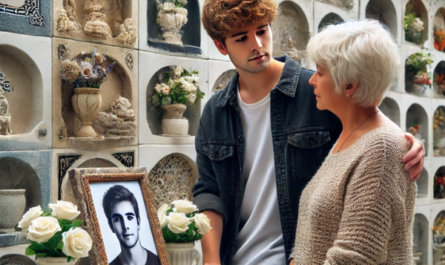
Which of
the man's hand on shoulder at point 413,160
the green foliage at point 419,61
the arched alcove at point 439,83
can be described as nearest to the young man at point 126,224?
the man's hand on shoulder at point 413,160

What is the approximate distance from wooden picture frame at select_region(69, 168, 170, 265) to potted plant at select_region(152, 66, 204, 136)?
1699 mm

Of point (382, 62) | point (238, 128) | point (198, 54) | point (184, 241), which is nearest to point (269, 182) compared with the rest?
point (238, 128)

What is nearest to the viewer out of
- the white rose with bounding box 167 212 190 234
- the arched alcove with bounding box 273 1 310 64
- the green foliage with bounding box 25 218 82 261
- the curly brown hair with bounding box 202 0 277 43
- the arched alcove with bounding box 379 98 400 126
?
the green foliage with bounding box 25 218 82 261

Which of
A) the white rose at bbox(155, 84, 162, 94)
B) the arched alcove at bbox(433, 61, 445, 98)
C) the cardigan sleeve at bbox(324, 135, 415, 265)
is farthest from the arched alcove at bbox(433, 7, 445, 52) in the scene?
the cardigan sleeve at bbox(324, 135, 415, 265)

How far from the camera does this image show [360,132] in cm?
123

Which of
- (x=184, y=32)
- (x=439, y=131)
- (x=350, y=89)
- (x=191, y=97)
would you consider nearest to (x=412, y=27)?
(x=439, y=131)

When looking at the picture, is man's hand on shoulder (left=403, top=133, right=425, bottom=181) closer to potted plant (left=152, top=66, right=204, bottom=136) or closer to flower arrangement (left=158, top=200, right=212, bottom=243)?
flower arrangement (left=158, top=200, right=212, bottom=243)

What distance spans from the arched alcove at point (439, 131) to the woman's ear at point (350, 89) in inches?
178

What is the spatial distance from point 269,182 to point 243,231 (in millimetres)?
167

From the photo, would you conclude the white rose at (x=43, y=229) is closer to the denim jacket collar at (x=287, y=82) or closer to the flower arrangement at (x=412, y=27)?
the denim jacket collar at (x=287, y=82)

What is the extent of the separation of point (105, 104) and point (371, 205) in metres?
2.06

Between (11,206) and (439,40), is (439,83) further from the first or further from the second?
(11,206)

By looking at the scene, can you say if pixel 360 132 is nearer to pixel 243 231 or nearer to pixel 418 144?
pixel 418 144

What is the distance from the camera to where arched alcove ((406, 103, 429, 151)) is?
518 cm
